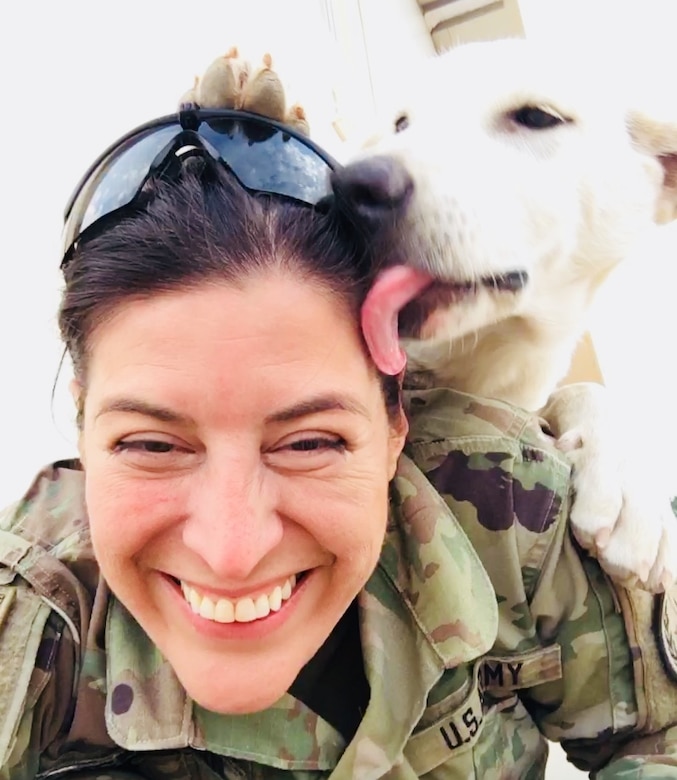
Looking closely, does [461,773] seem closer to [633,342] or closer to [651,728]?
[651,728]

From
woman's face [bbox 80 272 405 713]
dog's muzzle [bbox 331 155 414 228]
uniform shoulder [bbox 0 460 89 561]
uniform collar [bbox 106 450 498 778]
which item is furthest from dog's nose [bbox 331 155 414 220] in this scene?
uniform shoulder [bbox 0 460 89 561]

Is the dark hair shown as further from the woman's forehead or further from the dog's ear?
the dog's ear

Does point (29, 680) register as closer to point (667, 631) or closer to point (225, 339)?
point (225, 339)

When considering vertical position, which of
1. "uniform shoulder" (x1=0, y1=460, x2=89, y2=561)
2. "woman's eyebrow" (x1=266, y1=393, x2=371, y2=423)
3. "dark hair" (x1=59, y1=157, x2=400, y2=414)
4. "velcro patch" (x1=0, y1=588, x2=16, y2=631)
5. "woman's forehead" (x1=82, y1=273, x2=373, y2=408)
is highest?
"dark hair" (x1=59, y1=157, x2=400, y2=414)

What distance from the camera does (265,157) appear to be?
59 cm

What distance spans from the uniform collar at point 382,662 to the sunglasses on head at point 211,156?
27cm

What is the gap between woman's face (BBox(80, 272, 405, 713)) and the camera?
19.9 inches

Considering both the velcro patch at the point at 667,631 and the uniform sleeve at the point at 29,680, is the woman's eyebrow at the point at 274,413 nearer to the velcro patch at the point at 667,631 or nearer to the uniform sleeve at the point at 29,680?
the uniform sleeve at the point at 29,680

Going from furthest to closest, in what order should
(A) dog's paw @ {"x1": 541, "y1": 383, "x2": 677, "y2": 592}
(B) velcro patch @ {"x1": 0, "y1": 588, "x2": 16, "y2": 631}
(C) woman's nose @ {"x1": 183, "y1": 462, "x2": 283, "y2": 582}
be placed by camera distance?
(A) dog's paw @ {"x1": 541, "y1": 383, "x2": 677, "y2": 592} < (B) velcro patch @ {"x1": 0, "y1": 588, "x2": 16, "y2": 631} < (C) woman's nose @ {"x1": 183, "y1": 462, "x2": 283, "y2": 582}

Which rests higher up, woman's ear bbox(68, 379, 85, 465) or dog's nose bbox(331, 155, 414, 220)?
dog's nose bbox(331, 155, 414, 220)

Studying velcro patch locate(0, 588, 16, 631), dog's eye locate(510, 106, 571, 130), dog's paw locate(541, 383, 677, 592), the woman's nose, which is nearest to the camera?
the woman's nose

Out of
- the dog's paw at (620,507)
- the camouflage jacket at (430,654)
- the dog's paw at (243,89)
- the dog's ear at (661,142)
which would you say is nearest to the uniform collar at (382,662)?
the camouflage jacket at (430,654)

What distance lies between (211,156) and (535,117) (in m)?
0.40

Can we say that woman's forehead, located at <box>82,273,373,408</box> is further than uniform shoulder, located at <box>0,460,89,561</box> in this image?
No
